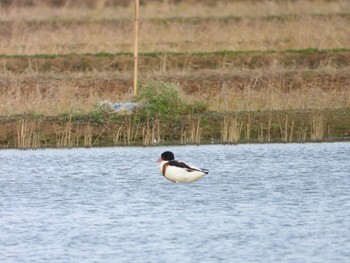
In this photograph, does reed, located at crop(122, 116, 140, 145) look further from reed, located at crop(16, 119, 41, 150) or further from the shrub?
reed, located at crop(16, 119, 41, 150)

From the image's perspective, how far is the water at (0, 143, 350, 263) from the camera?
14578 mm

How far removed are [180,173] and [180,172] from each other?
0.02 meters

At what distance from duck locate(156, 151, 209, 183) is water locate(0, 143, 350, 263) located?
16cm

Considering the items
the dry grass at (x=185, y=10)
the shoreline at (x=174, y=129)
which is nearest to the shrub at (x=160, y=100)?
the shoreline at (x=174, y=129)

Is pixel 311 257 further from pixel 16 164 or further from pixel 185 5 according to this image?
pixel 185 5

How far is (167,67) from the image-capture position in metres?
37.2

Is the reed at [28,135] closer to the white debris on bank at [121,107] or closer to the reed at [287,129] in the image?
the white debris on bank at [121,107]

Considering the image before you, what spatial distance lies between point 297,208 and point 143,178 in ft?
13.8

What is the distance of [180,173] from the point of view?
1967cm

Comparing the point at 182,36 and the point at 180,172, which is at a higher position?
the point at 182,36

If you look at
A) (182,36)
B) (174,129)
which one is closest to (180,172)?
(174,129)

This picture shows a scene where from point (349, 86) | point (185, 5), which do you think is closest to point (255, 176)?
point (349, 86)

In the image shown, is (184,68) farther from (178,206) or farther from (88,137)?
(178,206)

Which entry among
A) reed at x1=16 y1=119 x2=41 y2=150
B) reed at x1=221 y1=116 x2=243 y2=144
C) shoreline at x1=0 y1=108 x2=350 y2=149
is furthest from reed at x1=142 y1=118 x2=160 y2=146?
reed at x1=16 y1=119 x2=41 y2=150
